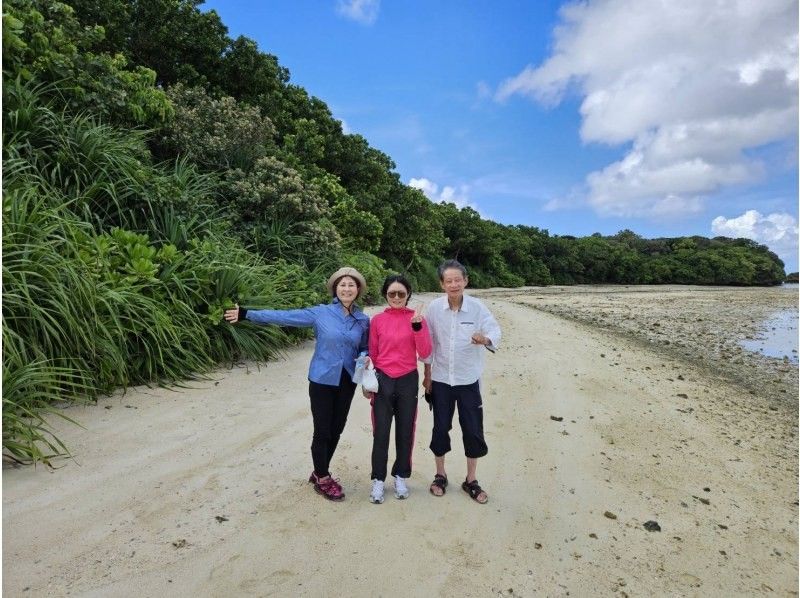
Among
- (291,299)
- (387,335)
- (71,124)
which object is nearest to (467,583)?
(387,335)

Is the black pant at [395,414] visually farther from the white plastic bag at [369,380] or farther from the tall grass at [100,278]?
the tall grass at [100,278]

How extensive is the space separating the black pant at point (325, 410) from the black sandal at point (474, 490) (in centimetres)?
95

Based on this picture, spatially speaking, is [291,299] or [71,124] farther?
[291,299]

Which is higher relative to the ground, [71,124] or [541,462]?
[71,124]

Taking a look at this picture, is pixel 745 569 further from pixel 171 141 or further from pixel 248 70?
pixel 248 70

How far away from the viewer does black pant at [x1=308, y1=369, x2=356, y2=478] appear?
3.16m

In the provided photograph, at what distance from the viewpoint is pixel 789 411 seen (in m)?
6.47

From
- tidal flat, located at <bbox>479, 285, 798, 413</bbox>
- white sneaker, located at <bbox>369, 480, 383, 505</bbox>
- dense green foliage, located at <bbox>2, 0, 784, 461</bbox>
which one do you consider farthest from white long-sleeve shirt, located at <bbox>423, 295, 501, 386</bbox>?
tidal flat, located at <bbox>479, 285, 798, 413</bbox>

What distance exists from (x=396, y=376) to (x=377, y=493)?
2.50ft

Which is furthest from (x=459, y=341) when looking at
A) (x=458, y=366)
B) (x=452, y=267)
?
(x=452, y=267)

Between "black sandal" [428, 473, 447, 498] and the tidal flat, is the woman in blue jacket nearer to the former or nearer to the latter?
"black sandal" [428, 473, 447, 498]

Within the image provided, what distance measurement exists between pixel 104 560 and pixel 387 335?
1901 mm

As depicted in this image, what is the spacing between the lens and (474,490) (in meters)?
3.25

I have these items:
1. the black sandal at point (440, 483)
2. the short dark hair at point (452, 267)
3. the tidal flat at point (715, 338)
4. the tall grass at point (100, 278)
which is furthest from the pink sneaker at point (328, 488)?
the tidal flat at point (715, 338)
